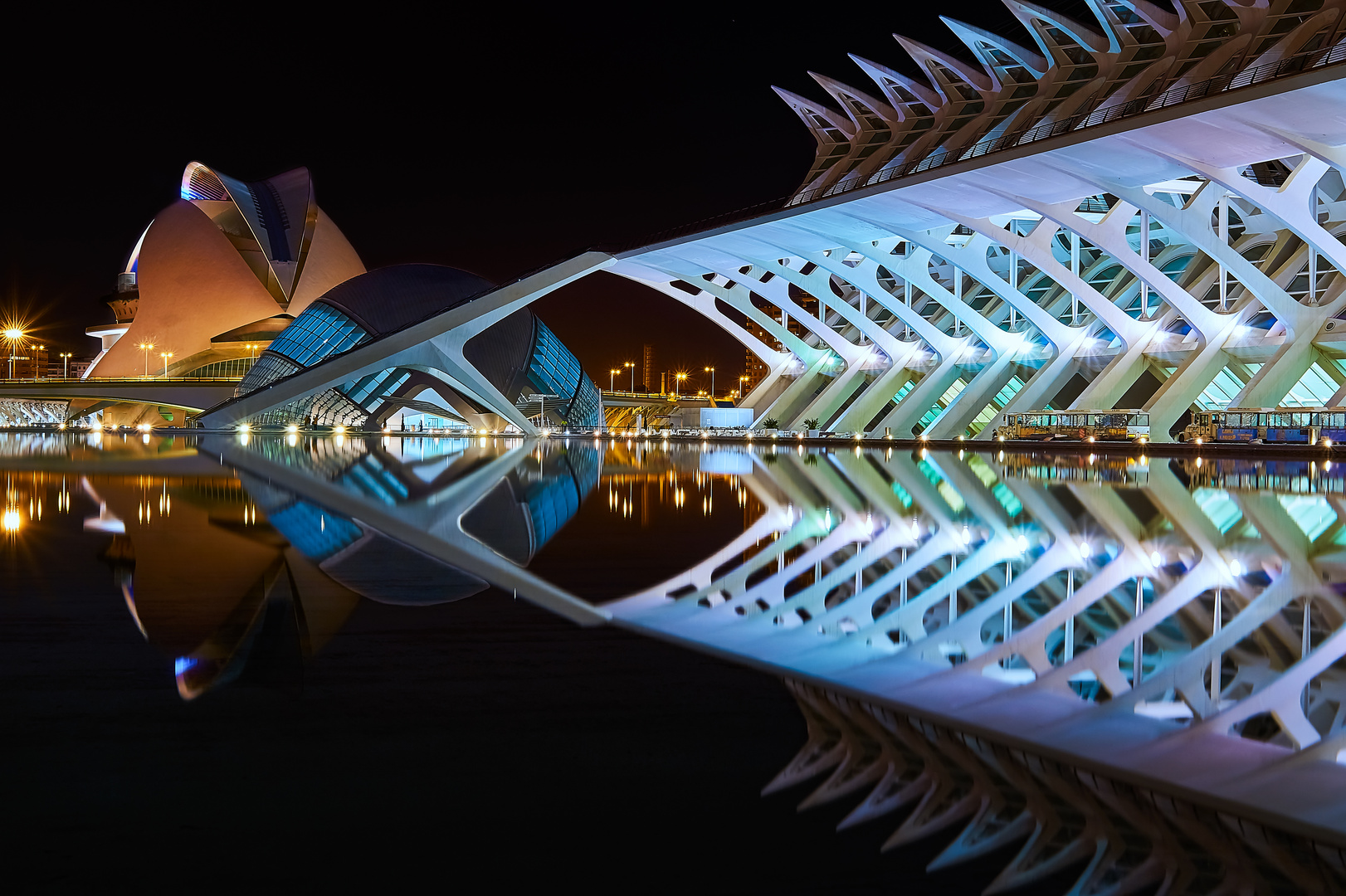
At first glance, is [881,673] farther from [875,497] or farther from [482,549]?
[875,497]

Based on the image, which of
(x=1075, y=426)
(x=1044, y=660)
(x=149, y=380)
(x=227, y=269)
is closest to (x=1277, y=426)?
(x=1075, y=426)

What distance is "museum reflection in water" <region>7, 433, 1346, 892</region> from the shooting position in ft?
8.61

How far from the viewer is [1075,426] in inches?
1478

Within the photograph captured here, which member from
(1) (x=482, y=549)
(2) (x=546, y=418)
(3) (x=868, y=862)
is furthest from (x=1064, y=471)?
(2) (x=546, y=418)

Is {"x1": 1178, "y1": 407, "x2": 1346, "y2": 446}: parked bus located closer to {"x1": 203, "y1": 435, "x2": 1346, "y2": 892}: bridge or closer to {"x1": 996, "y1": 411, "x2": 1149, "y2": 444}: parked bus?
{"x1": 996, "y1": 411, "x2": 1149, "y2": 444}: parked bus

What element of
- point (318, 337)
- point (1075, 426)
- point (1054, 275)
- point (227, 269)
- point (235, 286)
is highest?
point (227, 269)

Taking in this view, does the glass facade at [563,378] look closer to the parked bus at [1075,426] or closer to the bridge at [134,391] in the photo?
the parked bus at [1075,426]

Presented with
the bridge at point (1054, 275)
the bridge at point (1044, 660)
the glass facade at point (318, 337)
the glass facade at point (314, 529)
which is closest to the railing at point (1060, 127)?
the bridge at point (1054, 275)

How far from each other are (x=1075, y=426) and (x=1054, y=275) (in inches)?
207

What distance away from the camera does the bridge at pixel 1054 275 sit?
30.2 meters

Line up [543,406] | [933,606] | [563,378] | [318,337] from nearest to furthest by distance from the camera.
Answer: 1. [933,606]
2. [318,337]
3. [543,406]
4. [563,378]

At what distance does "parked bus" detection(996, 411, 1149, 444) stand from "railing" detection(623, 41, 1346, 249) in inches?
342

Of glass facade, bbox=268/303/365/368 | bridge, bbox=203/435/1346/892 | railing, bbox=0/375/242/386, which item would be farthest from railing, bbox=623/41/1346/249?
railing, bbox=0/375/242/386

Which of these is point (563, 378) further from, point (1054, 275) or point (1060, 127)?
point (1060, 127)
